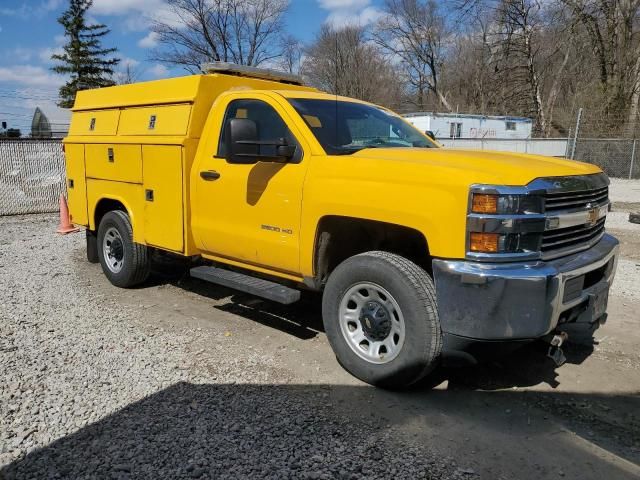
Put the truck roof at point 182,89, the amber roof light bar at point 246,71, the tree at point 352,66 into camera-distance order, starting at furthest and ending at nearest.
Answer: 1. the tree at point 352,66
2. the amber roof light bar at point 246,71
3. the truck roof at point 182,89

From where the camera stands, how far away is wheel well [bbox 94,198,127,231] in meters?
6.48

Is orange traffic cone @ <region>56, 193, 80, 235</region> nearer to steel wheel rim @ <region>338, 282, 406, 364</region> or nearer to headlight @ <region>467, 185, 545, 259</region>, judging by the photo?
steel wheel rim @ <region>338, 282, 406, 364</region>

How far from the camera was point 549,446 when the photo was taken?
319 cm

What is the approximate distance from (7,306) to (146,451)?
359 cm

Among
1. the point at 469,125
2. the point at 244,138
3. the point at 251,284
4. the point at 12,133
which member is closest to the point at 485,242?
the point at 244,138

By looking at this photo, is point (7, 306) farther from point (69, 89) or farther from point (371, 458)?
point (69, 89)

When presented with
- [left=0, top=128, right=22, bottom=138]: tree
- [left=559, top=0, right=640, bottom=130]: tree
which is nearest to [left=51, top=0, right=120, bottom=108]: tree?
[left=0, top=128, right=22, bottom=138]: tree

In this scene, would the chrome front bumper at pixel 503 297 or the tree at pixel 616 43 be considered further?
the tree at pixel 616 43

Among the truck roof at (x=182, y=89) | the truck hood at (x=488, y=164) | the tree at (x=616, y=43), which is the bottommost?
the truck hood at (x=488, y=164)

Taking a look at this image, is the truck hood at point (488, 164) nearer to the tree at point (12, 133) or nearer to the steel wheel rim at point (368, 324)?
the steel wheel rim at point (368, 324)

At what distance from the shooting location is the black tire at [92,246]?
7148 mm

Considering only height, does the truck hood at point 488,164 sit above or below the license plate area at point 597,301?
above

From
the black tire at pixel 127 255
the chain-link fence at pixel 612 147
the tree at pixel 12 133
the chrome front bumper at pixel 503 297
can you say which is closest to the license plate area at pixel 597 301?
the chrome front bumper at pixel 503 297

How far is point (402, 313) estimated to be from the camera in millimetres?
3613
